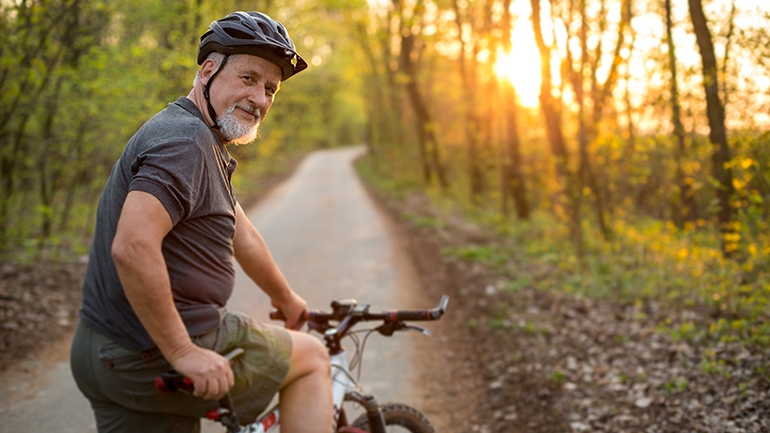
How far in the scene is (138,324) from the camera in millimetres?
1943

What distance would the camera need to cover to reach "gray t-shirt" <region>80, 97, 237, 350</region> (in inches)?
72.3

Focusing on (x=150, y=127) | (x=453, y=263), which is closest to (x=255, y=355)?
(x=150, y=127)

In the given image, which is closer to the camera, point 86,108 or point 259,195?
point 86,108

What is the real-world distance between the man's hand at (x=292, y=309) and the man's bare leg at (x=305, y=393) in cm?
43

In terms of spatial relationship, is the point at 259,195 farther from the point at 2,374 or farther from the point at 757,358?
the point at 757,358

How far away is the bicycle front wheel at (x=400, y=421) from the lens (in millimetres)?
3109

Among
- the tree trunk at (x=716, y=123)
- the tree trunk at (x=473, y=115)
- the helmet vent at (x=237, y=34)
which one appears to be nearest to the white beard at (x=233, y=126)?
the helmet vent at (x=237, y=34)

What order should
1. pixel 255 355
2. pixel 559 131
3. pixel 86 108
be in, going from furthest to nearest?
1. pixel 559 131
2. pixel 86 108
3. pixel 255 355

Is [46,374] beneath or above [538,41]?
beneath

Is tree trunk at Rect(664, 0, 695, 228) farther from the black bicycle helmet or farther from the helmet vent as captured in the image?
the helmet vent

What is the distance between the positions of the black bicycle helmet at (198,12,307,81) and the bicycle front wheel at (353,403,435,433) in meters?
1.87

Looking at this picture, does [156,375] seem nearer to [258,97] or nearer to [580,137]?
[258,97]

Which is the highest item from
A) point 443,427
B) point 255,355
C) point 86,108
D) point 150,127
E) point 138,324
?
point 86,108

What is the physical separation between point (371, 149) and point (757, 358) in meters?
33.2
